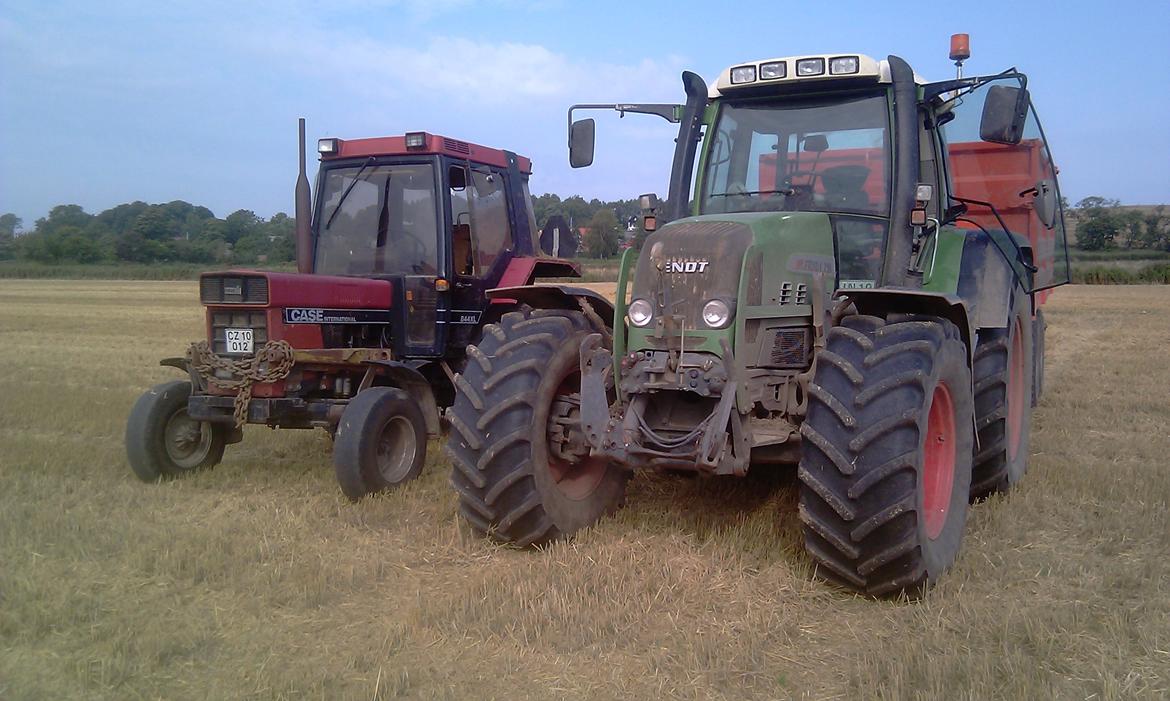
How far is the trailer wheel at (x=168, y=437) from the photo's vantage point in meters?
6.48

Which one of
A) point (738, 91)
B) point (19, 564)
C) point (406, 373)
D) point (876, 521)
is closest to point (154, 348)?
point (406, 373)

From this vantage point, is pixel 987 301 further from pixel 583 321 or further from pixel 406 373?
pixel 406 373

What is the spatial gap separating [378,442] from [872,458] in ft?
11.3

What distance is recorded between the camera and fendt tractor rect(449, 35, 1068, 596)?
4105 mm

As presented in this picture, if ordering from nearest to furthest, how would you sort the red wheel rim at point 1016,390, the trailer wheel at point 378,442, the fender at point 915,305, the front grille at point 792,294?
the fender at point 915,305 < the front grille at point 792,294 < the trailer wheel at point 378,442 < the red wheel rim at point 1016,390

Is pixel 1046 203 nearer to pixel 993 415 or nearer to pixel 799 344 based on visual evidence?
pixel 993 415

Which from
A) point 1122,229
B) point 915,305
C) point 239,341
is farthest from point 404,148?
point 1122,229

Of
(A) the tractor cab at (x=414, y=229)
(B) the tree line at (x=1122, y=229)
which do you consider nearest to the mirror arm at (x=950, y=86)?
(A) the tractor cab at (x=414, y=229)

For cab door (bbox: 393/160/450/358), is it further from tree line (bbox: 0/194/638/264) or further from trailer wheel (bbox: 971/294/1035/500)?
tree line (bbox: 0/194/638/264)

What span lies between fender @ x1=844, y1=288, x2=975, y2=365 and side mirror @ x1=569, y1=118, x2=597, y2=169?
1.80 m

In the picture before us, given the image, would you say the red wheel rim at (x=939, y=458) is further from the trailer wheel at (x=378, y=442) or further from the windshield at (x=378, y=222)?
the windshield at (x=378, y=222)

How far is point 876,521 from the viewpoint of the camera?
400cm

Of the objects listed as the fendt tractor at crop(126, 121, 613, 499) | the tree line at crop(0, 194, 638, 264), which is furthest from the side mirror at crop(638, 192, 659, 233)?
the tree line at crop(0, 194, 638, 264)

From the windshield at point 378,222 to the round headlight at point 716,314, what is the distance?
3.40 m
